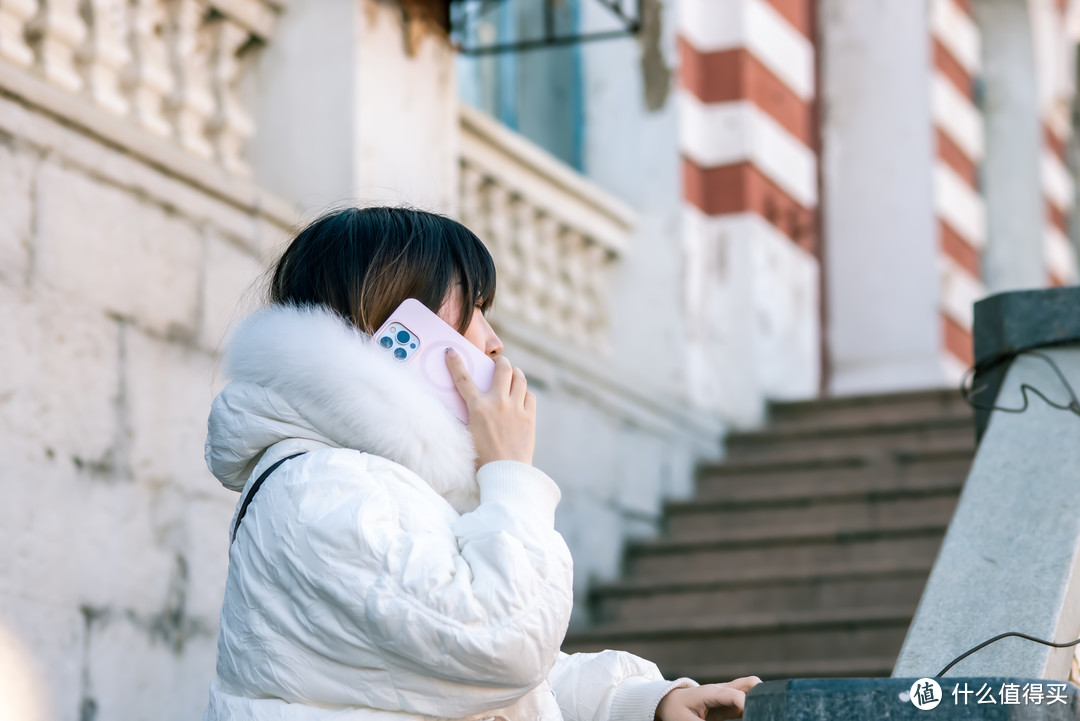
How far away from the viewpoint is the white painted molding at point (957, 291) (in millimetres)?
9188

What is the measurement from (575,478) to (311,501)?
4266 millimetres

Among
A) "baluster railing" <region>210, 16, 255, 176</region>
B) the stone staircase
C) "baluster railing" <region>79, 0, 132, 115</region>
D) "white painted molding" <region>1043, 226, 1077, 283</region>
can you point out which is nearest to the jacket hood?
"baluster railing" <region>79, 0, 132, 115</region>

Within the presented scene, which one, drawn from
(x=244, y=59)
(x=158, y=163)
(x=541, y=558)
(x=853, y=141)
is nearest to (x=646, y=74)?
(x=853, y=141)

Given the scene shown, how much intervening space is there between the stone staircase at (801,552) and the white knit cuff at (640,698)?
2615 mm

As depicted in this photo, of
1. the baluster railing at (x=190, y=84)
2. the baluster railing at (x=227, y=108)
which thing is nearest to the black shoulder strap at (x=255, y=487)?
the baluster railing at (x=190, y=84)

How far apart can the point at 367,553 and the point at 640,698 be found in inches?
21.8

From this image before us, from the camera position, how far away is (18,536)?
348cm

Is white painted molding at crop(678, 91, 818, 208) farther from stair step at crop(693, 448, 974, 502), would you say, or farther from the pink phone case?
the pink phone case

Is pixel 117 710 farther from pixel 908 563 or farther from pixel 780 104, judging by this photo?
pixel 780 104

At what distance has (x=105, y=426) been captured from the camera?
3.81 metres

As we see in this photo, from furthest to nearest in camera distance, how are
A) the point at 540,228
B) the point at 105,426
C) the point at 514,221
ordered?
the point at 540,228, the point at 514,221, the point at 105,426

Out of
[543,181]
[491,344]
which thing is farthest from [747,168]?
[491,344]

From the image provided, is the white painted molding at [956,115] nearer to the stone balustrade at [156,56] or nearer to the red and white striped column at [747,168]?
the red and white striped column at [747,168]

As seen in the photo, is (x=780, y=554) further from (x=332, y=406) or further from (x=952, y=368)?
(x=332, y=406)
